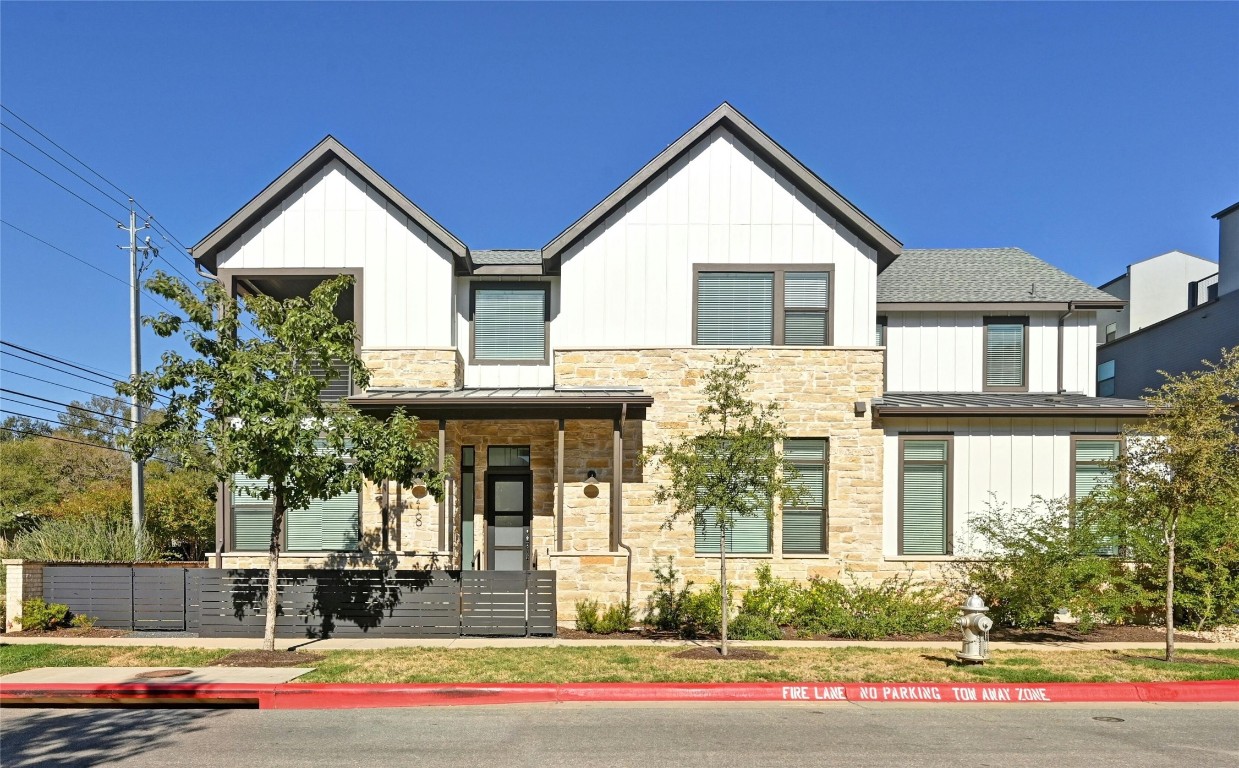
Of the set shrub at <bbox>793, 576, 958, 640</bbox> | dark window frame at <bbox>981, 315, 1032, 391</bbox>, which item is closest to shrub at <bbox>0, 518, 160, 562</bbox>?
shrub at <bbox>793, 576, 958, 640</bbox>

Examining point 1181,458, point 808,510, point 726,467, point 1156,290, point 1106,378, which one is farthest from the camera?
point 1156,290

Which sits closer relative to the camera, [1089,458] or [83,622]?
[83,622]

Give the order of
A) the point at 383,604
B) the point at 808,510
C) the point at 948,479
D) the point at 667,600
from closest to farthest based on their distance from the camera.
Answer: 1. the point at 383,604
2. the point at 667,600
3. the point at 808,510
4. the point at 948,479

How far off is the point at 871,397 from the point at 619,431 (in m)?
4.91

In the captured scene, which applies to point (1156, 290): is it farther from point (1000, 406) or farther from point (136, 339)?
point (136, 339)

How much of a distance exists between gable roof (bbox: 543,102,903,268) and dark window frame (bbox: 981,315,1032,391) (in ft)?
12.8

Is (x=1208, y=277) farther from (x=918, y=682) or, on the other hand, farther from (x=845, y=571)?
(x=918, y=682)

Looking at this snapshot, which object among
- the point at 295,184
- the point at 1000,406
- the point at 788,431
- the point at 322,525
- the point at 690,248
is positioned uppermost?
the point at 295,184

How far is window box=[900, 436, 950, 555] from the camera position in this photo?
58.1 feet

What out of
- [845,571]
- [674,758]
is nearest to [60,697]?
[674,758]

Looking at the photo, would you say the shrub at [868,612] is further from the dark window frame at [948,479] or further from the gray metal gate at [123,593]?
the gray metal gate at [123,593]

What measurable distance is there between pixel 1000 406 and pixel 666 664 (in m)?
8.87

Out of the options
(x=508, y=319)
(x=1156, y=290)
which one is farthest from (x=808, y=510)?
(x=1156, y=290)

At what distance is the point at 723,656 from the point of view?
13266 mm
